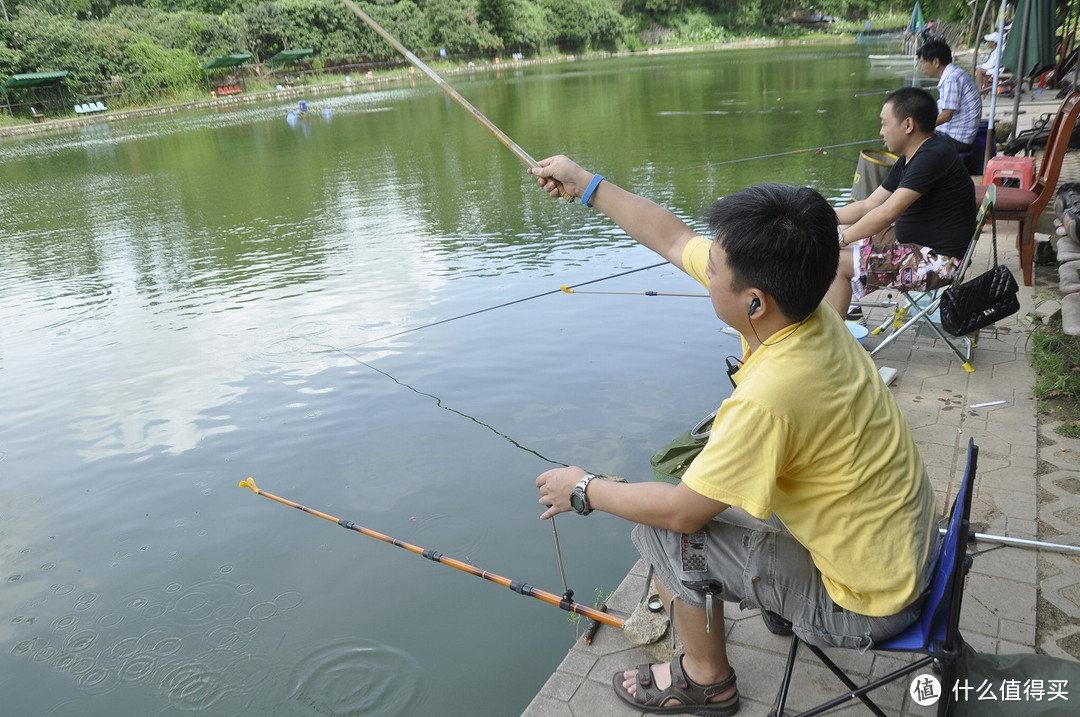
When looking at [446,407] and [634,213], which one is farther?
[446,407]

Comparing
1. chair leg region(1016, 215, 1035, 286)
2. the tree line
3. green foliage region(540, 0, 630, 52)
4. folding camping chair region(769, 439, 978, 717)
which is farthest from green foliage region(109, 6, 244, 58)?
folding camping chair region(769, 439, 978, 717)

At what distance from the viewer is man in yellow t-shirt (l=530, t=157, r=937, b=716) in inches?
60.7

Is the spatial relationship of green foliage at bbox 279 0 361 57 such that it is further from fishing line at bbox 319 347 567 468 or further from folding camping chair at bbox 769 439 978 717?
folding camping chair at bbox 769 439 978 717

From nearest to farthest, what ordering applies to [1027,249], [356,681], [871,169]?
[356,681] → [1027,249] → [871,169]

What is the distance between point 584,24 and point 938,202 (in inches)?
2484

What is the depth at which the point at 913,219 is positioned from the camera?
13.7ft

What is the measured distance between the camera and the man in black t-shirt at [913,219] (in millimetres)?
3986

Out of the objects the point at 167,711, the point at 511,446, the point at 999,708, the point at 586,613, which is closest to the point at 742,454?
the point at 999,708

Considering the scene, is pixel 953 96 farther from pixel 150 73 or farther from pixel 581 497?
pixel 150 73

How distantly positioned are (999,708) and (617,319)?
461 cm

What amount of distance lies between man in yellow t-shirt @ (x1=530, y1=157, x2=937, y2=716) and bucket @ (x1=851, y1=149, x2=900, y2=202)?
14.2 feet

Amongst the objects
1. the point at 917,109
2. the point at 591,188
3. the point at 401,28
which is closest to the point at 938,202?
the point at 917,109

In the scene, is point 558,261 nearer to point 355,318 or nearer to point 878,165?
point 355,318

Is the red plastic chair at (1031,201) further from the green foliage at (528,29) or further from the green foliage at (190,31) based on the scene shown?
the green foliage at (528,29)
